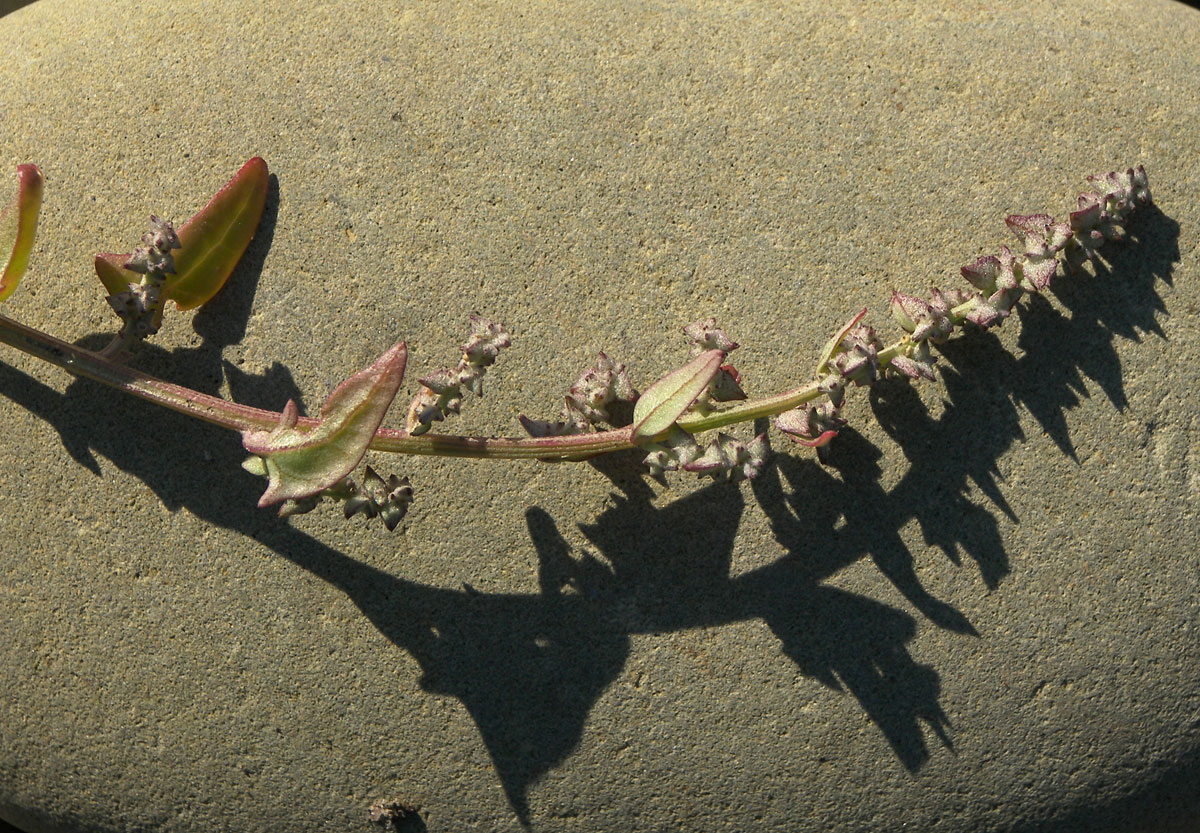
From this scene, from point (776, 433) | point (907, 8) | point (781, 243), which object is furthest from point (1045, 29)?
point (776, 433)

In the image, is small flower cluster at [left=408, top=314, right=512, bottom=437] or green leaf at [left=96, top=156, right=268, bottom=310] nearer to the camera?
small flower cluster at [left=408, top=314, right=512, bottom=437]

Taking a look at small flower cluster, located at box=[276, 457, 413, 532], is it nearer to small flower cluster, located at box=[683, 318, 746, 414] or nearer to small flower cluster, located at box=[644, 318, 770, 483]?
small flower cluster, located at box=[644, 318, 770, 483]

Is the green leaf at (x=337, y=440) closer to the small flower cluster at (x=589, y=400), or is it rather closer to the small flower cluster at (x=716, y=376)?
the small flower cluster at (x=589, y=400)

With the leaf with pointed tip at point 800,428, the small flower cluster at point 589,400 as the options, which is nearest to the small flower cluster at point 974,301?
the leaf with pointed tip at point 800,428

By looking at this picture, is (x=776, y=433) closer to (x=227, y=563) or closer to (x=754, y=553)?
(x=754, y=553)

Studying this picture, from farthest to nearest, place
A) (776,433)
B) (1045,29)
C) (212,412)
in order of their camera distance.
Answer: (1045,29)
(776,433)
(212,412)

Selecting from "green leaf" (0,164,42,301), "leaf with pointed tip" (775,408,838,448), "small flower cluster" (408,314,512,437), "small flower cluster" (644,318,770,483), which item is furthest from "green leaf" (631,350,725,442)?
"green leaf" (0,164,42,301)
